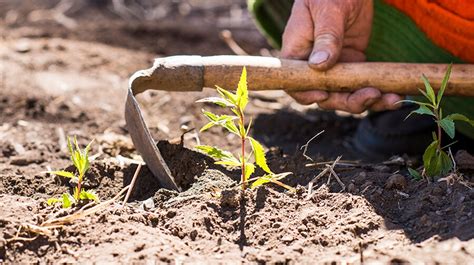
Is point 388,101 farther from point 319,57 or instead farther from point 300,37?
point 300,37

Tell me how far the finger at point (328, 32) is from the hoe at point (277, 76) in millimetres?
50

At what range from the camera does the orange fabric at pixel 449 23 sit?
281 centimetres

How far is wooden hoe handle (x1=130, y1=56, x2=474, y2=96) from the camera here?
260 centimetres

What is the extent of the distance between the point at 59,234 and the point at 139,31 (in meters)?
3.20

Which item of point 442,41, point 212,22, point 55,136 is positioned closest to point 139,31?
point 212,22

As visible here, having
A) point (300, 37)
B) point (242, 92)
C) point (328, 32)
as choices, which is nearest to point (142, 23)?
point (300, 37)

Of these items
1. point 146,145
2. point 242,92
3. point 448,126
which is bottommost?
point 146,145

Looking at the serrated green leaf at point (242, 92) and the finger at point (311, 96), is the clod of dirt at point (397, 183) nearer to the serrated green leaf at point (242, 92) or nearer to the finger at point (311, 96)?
the serrated green leaf at point (242, 92)

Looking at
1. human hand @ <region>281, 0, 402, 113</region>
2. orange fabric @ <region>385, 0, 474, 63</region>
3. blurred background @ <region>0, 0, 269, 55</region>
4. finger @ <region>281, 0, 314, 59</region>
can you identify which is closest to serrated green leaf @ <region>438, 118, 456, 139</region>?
human hand @ <region>281, 0, 402, 113</region>

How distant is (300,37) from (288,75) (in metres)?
0.36

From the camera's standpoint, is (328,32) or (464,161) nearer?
(464,161)

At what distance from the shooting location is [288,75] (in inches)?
107

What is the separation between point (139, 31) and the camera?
16.5 feet

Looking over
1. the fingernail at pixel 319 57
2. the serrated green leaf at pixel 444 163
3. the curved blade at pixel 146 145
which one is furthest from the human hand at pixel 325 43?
the curved blade at pixel 146 145
